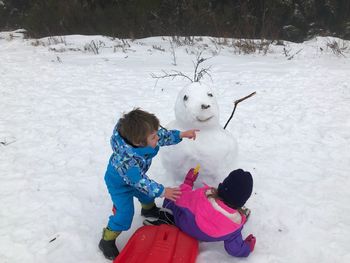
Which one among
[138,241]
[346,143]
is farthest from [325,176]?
[138,241]

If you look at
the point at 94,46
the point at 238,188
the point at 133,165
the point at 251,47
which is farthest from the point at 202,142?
the point at 94,46

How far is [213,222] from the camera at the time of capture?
2.20m

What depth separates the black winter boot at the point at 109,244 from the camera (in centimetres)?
233

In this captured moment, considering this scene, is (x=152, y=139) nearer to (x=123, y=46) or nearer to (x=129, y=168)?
(x=129, y=168)

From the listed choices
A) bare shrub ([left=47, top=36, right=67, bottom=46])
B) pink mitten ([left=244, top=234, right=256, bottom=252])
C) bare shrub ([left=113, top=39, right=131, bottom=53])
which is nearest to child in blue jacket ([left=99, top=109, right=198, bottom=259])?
pink mitten ([left=244, top=234, right=256, bottom=252])

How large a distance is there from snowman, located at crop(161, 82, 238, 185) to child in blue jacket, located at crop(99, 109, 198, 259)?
339 millimetres

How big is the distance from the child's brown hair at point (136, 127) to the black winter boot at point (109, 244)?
2.16 ft

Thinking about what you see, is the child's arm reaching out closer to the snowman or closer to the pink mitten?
the snowman

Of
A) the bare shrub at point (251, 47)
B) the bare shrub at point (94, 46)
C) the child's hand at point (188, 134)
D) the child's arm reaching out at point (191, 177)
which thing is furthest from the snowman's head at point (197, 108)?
the bare shrub at point (94, 46)

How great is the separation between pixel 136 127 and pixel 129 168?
0.25m

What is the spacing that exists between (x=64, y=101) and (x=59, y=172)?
1.83m

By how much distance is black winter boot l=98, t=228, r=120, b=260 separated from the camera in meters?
2.33

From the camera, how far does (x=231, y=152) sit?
2.71 meters

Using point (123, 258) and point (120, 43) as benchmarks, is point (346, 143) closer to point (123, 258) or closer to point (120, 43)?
point (123, 258)
